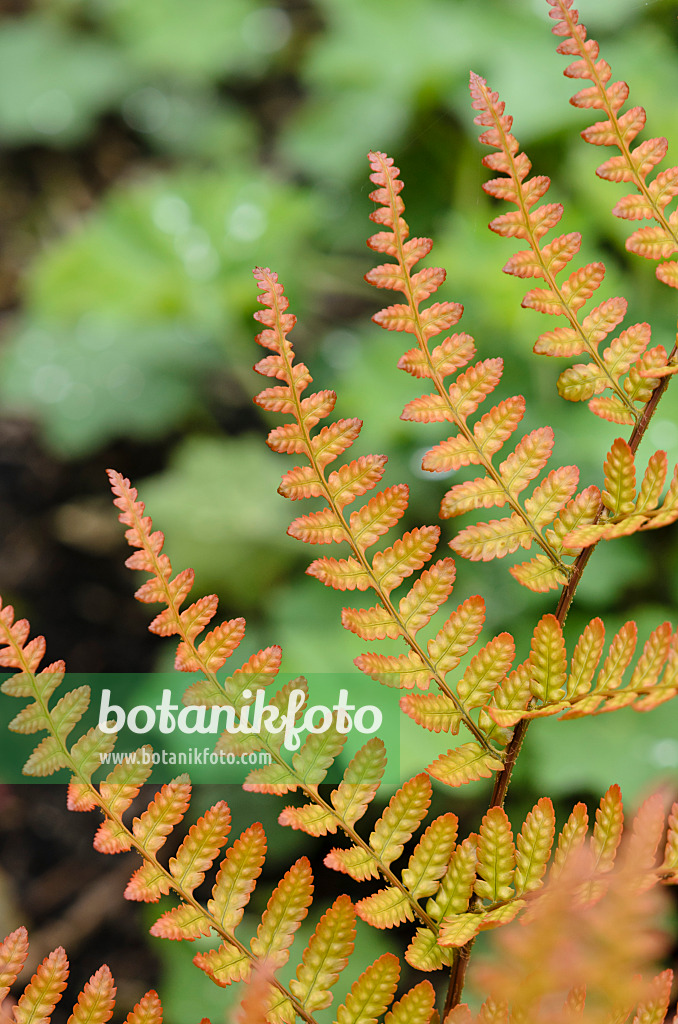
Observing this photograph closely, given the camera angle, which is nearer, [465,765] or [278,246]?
[465,765]

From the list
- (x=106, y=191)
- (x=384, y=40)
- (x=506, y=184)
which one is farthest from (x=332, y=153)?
(x=506, y=184)

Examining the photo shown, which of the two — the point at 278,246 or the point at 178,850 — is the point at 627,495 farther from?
the point at 278,246

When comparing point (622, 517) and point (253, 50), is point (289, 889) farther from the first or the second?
point (253, 50)

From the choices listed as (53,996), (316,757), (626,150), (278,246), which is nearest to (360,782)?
(316,757)

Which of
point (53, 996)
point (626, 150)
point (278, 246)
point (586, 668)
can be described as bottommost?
point (278, 246)

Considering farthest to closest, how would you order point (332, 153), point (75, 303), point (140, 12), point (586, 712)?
point (140, 12) → point (332, 153) → point (75, 303) → point (586, 712)

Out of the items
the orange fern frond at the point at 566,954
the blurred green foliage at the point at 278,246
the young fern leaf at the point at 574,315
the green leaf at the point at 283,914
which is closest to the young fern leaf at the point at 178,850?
the green leaf at the point at 283,914
